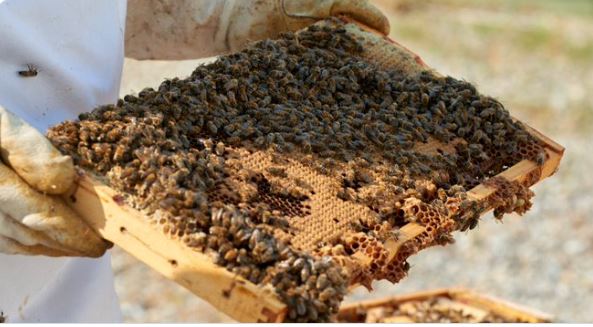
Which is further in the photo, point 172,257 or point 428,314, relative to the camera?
point 428,314

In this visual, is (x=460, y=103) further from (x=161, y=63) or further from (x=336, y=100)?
(x=161, y=63)

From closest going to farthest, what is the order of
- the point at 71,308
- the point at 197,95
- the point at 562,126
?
the point at 197,95, the point at 71,308, the point at 562,126

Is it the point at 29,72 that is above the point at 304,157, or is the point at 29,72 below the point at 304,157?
above

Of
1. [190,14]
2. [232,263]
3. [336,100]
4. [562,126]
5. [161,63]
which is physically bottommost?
[232,263]

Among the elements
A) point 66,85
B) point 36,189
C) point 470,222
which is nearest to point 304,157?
point 470,222

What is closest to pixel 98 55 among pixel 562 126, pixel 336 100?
pixel 336 100

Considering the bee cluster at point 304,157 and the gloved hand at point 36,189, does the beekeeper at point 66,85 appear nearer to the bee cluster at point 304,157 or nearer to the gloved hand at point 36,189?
the gloved hand at point 36,189

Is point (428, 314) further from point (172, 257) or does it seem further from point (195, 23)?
point (172, 257)
